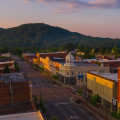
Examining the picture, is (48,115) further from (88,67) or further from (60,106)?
(88,67)

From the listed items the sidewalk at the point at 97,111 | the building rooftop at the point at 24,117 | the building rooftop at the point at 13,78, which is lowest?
the sidewalk at the point at 97,111

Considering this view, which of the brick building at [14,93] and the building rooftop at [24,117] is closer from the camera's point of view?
the building rooftop at [24,117]

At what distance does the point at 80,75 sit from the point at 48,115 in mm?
34914

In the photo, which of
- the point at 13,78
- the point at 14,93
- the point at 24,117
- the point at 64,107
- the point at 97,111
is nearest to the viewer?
the point at 24,117

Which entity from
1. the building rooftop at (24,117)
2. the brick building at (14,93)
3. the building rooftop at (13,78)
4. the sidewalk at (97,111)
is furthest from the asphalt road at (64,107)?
the building rooftop at (24,117)

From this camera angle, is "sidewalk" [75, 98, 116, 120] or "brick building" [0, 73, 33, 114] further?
"sidewalk" [75, 98, 116, 120]

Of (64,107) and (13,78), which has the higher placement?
Result: (13,78)

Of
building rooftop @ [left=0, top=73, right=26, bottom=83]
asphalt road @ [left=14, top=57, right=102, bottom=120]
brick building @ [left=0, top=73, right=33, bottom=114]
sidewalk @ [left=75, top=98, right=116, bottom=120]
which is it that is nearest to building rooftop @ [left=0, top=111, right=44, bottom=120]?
brick building @ [left=0, top=73, right=33, bottom=114]

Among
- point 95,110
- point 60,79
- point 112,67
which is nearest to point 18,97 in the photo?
point 95,110

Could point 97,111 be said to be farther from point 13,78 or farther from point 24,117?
point 24,117

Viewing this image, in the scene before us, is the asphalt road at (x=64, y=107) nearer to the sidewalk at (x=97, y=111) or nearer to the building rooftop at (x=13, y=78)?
the sidewalk at (x=97, y=111)

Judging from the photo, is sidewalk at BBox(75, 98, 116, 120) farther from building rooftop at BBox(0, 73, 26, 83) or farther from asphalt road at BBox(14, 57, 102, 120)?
building rooftop at BBox(0, 73, 26, 83)

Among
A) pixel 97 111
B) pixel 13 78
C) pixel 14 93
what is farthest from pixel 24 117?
pixel 97 111

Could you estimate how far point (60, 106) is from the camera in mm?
46438
